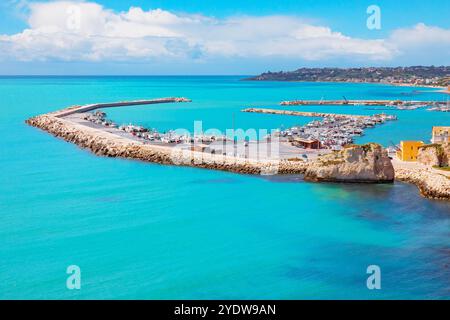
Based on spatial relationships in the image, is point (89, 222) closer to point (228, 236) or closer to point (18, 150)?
point (228, 236)

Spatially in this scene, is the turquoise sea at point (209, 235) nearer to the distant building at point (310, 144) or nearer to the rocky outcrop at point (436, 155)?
the rocky outcrop at point (436, 155)

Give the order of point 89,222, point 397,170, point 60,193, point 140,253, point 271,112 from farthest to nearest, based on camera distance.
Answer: point 271,112, point 397,170, point 60,193, point 89,222, point 140,253

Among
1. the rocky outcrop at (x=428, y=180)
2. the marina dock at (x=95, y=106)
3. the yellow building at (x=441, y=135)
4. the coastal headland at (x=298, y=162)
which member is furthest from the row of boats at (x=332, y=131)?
the marina dock at (x=95, y=106)

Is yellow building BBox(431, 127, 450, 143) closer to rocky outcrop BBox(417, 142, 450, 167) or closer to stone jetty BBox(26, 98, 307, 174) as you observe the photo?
rocky outcrop BBox(417, 142, 450, 167)

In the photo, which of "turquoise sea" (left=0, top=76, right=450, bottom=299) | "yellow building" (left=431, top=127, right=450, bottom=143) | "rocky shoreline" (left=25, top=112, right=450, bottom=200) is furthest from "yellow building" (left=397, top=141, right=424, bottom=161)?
"yellow building" (left=431, top=127, right=450, bottom=143)

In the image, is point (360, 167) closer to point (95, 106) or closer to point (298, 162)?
point (298, 162)

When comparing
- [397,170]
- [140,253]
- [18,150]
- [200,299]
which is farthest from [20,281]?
[18,150]
